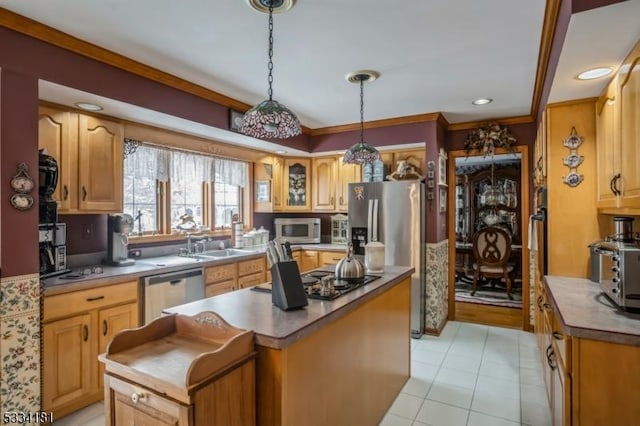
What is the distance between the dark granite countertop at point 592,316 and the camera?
1547mm

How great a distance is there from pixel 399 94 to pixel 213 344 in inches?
106

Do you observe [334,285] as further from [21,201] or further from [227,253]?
[227,253]

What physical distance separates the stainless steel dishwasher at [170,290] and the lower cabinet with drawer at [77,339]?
162mm

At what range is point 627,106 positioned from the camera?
1767 millimetres

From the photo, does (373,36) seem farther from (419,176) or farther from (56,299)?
(56,299)

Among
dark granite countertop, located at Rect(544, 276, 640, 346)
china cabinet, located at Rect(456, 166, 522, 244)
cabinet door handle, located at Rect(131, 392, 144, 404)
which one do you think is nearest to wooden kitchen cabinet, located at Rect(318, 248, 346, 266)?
dark granite countertop, located at Rect(544, 276, 640, 346)

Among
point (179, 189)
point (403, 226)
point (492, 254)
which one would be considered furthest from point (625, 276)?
point (492, 254)

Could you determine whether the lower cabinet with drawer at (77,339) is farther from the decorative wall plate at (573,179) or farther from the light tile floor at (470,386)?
the decorative wall plate at (573,179)

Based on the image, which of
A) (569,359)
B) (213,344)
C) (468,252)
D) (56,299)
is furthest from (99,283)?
(468,252)

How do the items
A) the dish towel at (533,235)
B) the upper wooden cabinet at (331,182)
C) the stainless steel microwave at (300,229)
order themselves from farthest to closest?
the stainless steel microwave at (300,229), the upper wooden cabinet at (331,182), the dish towel at (533,235)

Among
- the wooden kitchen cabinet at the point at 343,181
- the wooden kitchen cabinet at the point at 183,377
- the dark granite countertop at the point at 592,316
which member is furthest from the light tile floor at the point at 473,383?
the wooden kitchen cabinet at the point at 343,181

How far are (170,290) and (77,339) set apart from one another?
2.45 feet

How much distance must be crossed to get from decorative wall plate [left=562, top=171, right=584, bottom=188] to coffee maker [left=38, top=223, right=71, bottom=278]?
3623mm

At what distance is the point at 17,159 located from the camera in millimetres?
2082
